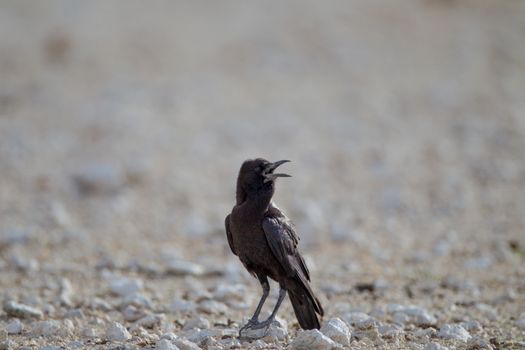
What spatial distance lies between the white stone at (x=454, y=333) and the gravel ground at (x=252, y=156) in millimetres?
24

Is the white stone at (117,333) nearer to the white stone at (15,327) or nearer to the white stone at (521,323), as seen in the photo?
the white stone at (15,327)

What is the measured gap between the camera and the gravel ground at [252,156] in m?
7.11

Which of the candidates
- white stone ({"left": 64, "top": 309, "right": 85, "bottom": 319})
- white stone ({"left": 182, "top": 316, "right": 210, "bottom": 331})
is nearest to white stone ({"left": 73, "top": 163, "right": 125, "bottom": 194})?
white stone ({"left": 64, "top": 309, "right": 85, "bottom": 319})

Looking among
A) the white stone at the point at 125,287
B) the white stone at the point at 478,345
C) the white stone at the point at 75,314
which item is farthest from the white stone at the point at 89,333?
the white stone at the point at 478,345

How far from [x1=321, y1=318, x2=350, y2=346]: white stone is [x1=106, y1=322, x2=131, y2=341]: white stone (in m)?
1.53

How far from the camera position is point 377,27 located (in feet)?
62.4

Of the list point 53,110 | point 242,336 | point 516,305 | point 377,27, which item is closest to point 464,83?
point 377,27

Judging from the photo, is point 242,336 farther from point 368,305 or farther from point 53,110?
point 53,110

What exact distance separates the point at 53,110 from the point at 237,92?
3.74m

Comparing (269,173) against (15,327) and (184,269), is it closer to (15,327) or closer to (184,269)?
(15,327)

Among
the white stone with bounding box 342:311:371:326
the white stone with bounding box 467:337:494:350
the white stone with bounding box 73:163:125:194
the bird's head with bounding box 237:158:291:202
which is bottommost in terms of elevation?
the white stone with bounding box 467:337:494:350

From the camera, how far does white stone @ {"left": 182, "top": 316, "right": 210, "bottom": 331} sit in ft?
21.2

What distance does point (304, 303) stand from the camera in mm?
6348

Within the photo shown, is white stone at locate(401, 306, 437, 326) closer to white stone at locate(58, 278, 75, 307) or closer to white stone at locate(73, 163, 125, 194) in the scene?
white stone at locate(58, 278, 75, 307)
